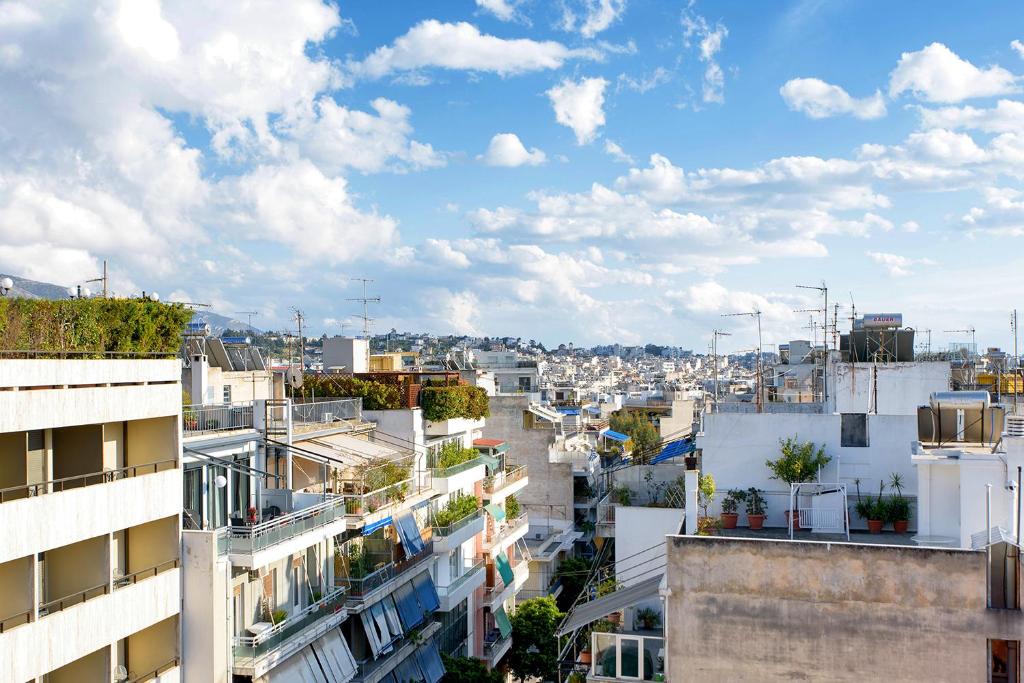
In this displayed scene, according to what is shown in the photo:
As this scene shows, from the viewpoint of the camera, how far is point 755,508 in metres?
21.8

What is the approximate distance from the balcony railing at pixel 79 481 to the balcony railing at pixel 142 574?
214 cm

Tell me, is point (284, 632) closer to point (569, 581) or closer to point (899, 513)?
point (899, 513)

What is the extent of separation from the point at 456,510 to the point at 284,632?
47.1 feet

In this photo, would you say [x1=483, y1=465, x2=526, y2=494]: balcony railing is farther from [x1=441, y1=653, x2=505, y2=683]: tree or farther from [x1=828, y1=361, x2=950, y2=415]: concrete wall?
[x1=828, y1=361, x2=950, y2=415]: concrete wall

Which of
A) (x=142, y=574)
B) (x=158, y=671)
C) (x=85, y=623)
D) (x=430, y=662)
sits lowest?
(x=430, y=662)

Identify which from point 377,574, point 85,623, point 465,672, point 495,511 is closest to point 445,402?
point 495,511

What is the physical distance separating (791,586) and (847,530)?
321cm

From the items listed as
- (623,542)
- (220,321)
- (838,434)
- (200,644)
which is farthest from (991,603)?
(220,321)

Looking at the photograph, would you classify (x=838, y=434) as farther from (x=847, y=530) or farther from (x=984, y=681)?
(x=984, y=681)

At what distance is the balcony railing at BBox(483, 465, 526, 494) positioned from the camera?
1741 inches

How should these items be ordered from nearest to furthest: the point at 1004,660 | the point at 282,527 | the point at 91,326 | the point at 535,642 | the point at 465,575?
the point at 1004,660 → the point at 91,326 → the point at 282,527 → the point at 465,575 → the point at 535,642

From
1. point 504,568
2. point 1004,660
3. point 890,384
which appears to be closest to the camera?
point 1004,660

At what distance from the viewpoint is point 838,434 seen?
74.5 ft

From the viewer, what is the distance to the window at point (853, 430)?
2312cm
